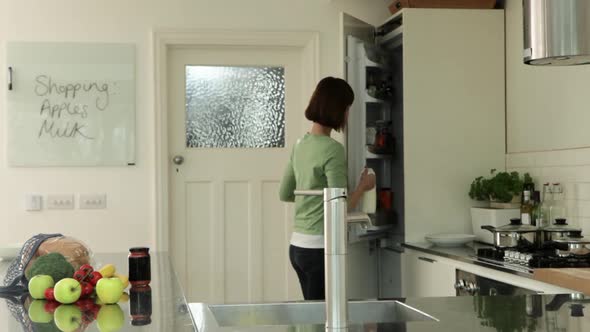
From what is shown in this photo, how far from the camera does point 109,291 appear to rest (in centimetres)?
214

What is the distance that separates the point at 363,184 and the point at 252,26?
1.52m

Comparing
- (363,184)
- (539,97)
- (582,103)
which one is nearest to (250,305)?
(363,184)

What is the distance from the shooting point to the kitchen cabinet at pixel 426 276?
4.04m

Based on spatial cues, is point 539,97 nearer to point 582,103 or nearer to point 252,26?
point 582,103

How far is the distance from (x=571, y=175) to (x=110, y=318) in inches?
108

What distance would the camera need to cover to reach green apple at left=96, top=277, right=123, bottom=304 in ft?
7.03

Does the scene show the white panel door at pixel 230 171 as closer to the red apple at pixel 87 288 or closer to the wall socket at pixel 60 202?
the wall socket at pixel 60 202

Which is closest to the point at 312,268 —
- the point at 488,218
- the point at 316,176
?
the point at 316,176

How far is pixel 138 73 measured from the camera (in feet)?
16.7

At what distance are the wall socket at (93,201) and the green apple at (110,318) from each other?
2961 millimetres

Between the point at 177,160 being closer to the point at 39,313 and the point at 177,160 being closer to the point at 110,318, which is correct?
the point at 39,313

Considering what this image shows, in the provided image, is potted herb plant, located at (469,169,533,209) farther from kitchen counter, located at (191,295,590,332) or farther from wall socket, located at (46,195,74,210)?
wall socket, located at (46,195,74,210)

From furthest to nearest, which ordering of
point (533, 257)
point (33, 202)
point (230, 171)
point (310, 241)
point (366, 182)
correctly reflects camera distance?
point (230, 171) < point (33, 202) < point (366, 182) < point (310, 241) < point (533, 257)

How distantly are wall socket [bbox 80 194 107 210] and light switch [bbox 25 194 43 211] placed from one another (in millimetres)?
236
